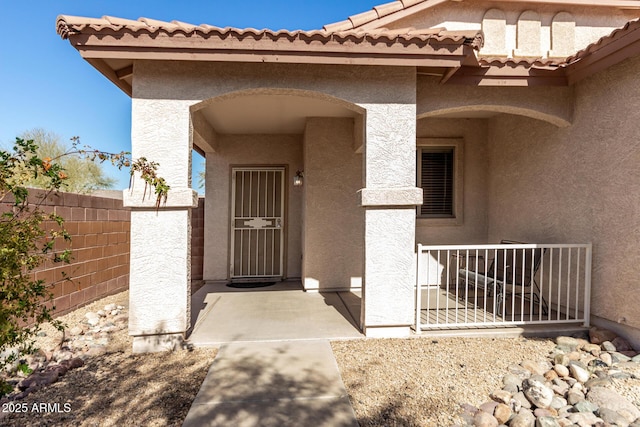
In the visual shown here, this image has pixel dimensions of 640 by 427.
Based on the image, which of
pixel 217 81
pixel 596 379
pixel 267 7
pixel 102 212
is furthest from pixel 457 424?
pixel 267 7

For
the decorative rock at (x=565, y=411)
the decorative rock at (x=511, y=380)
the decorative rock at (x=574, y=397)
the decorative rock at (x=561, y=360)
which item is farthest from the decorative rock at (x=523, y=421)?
the decorative rock at (x=561, y=360)

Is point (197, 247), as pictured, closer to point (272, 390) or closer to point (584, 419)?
point (272, 390)

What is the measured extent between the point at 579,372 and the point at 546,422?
1265mm

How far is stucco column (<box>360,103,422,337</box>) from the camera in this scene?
15.5ft

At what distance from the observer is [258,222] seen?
8.84m

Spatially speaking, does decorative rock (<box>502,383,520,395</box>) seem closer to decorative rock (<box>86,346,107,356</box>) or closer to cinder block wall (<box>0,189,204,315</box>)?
decorative rock (<box>86,346,107,356</box>)

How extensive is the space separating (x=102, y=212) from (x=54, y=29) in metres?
3.94

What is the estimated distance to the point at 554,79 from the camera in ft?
16.9

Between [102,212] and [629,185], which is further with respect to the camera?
[102,212]

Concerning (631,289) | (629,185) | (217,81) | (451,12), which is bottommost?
(631,289)

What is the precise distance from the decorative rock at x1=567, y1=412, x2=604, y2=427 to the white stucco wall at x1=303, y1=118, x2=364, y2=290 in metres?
4.67

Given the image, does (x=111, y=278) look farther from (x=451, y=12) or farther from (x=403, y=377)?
(x=451, y=12)

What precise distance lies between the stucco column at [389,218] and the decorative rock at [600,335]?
2.56m

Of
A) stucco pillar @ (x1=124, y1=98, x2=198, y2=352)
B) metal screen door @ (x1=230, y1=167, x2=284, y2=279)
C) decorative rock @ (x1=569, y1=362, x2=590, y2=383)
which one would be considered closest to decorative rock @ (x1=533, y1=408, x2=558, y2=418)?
decorative rock @ (x1=569, y1=362, x2=590, y2=383)
